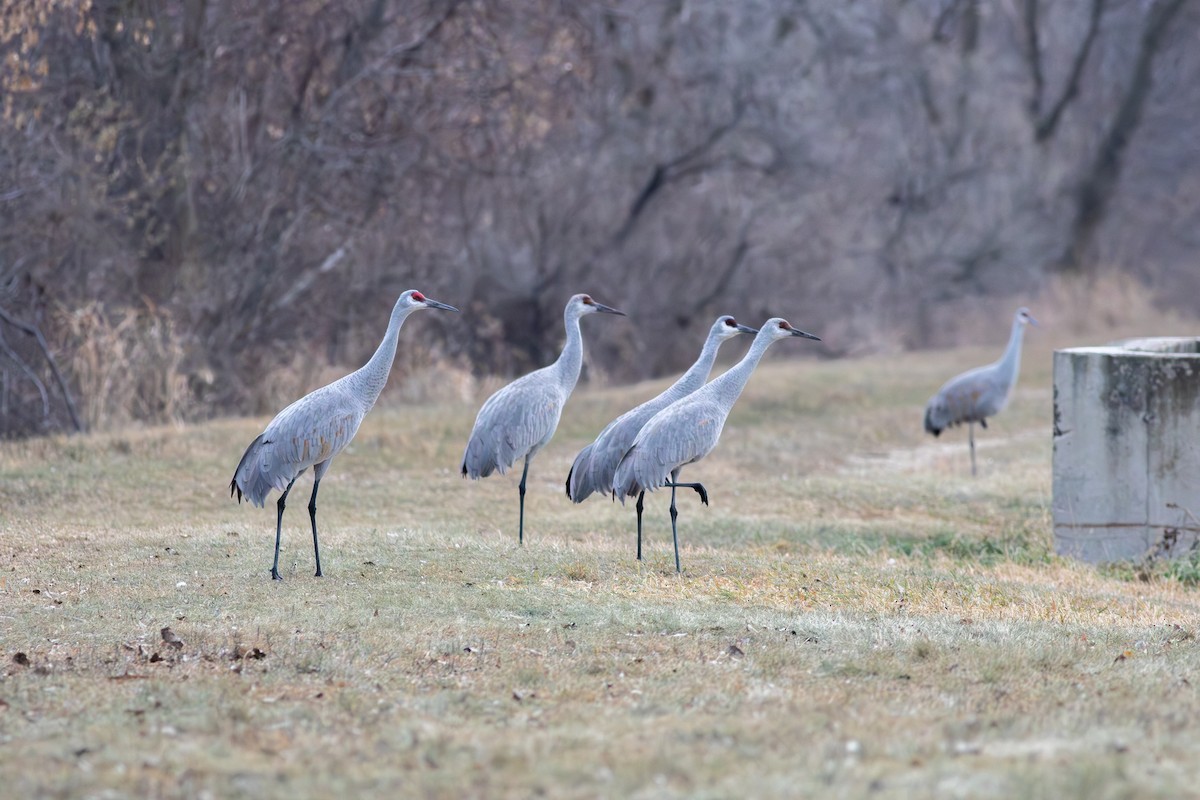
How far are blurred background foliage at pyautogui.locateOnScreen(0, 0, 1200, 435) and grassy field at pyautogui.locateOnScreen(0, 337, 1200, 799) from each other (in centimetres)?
377

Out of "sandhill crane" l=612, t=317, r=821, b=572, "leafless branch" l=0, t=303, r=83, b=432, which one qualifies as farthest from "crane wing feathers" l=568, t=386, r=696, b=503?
"leafless branch" l=0, t=303, r=83, b=432

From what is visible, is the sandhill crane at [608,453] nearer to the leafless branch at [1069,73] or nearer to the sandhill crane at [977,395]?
the sandhill crane at [977,395]

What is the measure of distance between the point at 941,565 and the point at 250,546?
4.45 metres

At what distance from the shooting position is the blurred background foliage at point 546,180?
15461 millimetres

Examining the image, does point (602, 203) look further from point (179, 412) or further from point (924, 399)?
point (179, 412)

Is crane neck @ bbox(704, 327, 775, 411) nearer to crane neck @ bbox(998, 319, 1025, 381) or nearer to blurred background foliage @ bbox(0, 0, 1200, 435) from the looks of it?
crane neck @ bbox(998, 319, 1025, 381)

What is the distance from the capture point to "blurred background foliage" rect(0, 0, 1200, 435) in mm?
15461

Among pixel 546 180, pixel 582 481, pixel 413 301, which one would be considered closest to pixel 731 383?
pixel 582 481

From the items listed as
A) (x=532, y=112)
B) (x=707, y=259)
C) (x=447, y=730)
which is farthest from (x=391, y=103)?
(x=447, y=730)

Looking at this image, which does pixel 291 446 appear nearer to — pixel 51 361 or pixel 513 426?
pixel 513 426

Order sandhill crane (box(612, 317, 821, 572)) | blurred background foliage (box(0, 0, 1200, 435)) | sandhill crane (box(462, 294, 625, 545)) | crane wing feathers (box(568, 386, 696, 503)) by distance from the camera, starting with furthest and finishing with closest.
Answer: blurred background foliage (box(0, 0, 1200, 435))
sandhill crane (box(462, 294, 625, 545))
crane wing feathers (box(568, 386, 696, 503))
sandhill crane (box(612, 317, 821, 572))

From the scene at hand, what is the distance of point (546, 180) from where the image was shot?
22.5m

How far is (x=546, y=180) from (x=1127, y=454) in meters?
13.7

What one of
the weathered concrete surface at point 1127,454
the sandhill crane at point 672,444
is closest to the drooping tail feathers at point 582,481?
the sandhill crane at point 672,444
